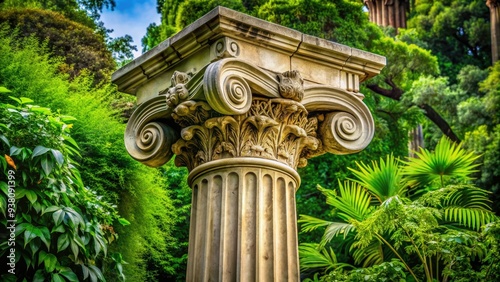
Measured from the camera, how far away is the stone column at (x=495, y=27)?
121 ft

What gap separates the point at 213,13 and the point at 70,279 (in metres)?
2.75

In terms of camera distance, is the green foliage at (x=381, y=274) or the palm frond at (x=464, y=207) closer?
the green foliage at (x=381, y=274)

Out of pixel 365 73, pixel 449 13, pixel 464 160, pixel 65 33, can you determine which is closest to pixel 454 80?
pixel 449 13

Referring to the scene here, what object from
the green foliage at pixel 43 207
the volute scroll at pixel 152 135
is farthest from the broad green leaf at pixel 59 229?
the volute scroll at pixel 152 135

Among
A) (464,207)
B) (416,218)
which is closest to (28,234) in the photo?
(416,218)

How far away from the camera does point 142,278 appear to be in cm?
1681

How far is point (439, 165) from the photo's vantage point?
1628cm

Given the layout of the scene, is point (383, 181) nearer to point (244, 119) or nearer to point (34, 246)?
point (244, 119)

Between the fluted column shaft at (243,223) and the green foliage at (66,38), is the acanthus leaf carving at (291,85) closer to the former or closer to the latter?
the fluted column shaft at (243,223)

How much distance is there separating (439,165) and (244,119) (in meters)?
8.99

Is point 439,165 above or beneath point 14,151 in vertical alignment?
above

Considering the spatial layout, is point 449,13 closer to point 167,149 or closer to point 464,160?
point 464,160

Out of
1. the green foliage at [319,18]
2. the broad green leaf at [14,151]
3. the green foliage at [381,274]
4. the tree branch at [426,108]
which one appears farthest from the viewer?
the tree branch at [426,108]

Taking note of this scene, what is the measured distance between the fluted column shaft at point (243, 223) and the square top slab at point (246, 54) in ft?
3.18
